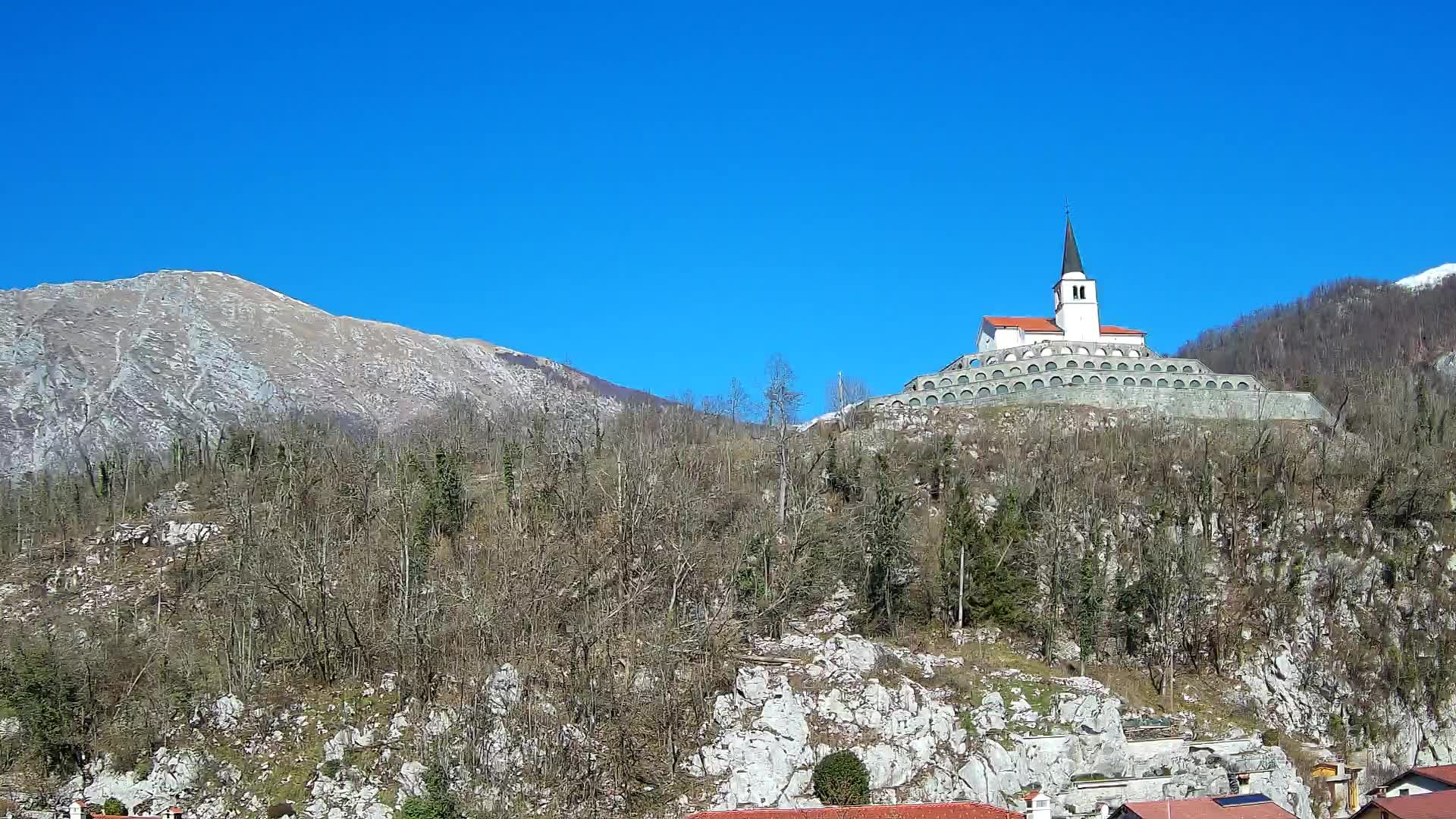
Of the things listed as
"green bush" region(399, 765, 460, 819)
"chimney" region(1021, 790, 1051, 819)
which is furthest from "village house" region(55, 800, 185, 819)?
"chimney" region(1021, 790, 1051, 819)

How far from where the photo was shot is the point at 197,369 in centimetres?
12056

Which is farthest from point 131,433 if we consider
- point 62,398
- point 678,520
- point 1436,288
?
point 1436,288

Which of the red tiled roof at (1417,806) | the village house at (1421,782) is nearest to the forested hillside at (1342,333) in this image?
the village house at (1421,782)

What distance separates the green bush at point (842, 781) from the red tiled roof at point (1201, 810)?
7.38 m

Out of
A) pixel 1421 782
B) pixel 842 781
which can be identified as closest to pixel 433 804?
pixel 842 781

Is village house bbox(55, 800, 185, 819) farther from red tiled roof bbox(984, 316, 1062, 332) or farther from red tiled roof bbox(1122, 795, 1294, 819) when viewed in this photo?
red tiled roof bbox(984, 316, 1062, 332)

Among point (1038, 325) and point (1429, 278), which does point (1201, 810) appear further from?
point (1429, 278)

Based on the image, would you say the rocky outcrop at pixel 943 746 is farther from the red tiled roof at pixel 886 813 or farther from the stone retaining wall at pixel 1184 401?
the stone retaining wall at pixel 1184 401

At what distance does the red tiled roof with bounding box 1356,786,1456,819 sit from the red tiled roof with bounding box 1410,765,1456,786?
2.86 m

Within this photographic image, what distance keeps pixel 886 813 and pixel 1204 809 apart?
872 cm

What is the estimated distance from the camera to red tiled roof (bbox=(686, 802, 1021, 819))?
3425 cm

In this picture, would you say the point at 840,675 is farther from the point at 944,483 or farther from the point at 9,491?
the point at 9,491

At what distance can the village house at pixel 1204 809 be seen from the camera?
113 ft

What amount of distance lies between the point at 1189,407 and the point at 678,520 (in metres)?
32.6
